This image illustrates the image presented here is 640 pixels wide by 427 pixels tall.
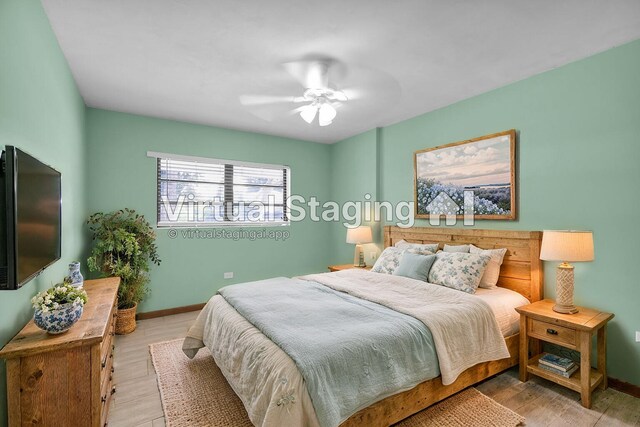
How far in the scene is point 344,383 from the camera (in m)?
1.68

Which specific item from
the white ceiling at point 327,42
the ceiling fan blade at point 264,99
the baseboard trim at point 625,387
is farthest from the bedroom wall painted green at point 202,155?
the baseboard trim at point 625,387

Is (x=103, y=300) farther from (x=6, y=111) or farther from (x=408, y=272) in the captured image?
(x=408, y=272)

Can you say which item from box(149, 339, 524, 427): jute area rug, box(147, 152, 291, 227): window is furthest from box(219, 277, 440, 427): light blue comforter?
box(147, 152, 291, 227): window

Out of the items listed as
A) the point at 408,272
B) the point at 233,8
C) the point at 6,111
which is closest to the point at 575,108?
the point at 408,272

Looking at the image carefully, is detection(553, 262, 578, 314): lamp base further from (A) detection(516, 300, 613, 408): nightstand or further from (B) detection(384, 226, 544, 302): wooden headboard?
(B) detection(384, 226, 544, 302): wooden headboard

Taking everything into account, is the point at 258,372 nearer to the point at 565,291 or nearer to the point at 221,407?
the point at 221,407

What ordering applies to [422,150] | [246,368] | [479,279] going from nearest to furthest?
[246,368], [479,279], [422,150]

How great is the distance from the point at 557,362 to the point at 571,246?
0.93 m

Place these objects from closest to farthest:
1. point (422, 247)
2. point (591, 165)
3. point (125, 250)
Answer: point (591, 165)
point (125, 250)
point (422, 247)

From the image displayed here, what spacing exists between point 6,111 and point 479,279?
3.44 metres

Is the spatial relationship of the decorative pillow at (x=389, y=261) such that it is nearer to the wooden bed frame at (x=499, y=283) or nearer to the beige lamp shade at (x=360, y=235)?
the wooden bed frame at (x=499, y=283)

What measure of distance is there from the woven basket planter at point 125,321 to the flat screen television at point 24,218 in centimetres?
201

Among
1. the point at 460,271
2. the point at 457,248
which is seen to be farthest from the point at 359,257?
the point at 460,271

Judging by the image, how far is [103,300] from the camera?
231cm
